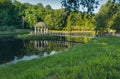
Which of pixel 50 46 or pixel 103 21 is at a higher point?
pixel 103 21

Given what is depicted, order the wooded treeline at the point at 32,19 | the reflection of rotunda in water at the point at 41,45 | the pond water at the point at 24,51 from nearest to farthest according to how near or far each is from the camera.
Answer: the pond water at the point at 24,51
the reflection of rotunda in water at the point at 41,45
the wooded treeline at the point at 32,19

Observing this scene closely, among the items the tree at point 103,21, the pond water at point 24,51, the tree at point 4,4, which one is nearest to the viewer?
the pond water at point 24,51

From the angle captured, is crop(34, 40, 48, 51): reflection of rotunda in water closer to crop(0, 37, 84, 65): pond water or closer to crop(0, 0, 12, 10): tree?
crop(0, 37, 84, 65): pond water

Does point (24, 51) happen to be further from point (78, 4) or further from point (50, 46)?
point (78, 4)

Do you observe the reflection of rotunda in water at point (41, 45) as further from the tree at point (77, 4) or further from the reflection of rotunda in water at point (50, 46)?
the tree at point (77, 4)

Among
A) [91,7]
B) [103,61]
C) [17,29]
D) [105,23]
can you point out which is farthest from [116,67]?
[17,29]

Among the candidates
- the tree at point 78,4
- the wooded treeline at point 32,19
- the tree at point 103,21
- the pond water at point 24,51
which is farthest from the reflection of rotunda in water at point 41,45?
the tree at point 78,4

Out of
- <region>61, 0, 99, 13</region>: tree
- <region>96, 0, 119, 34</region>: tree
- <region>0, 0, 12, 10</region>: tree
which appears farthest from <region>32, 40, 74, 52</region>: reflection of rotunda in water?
<region>0, 0, 12, 10</region>: tree

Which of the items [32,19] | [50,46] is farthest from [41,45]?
[32,19]

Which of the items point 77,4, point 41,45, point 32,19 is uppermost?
point 77,4

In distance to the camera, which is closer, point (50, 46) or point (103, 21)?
point (50, 46)

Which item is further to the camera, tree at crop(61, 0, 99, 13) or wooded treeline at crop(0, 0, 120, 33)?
wooded treeline at crop(0, 0, 120, 33)

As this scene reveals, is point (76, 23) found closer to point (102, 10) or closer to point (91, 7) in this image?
point (102, 10)

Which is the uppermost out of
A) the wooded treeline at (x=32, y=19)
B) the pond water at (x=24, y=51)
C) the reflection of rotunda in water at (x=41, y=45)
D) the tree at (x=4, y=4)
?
the tree at (x=4, y=4)
